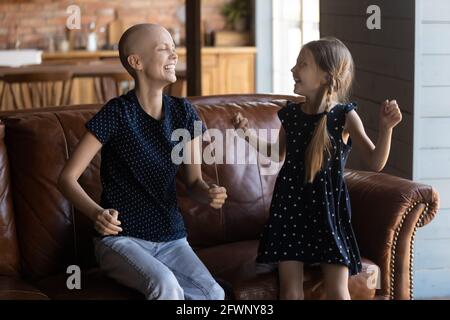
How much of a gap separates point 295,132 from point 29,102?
582 centimetres

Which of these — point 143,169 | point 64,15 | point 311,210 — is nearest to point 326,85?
point 311,210

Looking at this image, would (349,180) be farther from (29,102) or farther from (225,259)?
(29,102)

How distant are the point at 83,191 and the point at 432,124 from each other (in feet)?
5.56

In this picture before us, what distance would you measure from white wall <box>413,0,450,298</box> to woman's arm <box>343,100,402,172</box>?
100 centimetres

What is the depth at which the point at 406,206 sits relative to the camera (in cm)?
282

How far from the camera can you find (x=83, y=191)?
2.53 m

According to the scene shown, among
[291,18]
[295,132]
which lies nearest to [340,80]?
[295,132]

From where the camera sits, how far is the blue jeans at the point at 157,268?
2453 mm

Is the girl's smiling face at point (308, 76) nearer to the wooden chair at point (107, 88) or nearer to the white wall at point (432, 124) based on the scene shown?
the white wall at point (432, 124)

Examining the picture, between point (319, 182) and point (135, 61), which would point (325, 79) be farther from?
point (135, 61)

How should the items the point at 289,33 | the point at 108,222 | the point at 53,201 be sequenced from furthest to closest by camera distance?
the point at 289,33, the point at 53,201, the point at 108,222

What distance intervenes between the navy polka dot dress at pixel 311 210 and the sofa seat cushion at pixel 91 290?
0.45m

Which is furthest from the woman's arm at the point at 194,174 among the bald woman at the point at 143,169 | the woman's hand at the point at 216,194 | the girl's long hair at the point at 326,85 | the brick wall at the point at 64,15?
the brick wall at the point at 64,15
